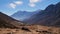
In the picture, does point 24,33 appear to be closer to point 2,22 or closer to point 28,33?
point 28,33

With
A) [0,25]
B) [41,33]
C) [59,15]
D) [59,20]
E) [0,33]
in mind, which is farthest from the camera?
[59,15]

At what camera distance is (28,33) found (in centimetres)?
2105

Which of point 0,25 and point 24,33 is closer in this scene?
point 24,33

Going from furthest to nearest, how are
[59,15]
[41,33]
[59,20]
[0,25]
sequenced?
[59,15]
[59,20]
[0,25]
[41,33]

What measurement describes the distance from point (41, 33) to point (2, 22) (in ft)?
52.5

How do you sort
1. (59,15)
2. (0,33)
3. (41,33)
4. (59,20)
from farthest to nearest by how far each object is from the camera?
(59,15) → (59,20) → (41,33) → (0,33)

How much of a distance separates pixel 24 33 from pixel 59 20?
267 ft

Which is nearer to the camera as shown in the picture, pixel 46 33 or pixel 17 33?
pixel 17 33

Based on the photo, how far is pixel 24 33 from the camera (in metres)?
20.6

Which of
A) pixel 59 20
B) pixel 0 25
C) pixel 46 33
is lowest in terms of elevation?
pixel 46 33

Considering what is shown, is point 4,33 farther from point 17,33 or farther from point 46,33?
point 46,33

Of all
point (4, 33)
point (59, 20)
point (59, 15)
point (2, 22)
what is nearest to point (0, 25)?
point (2, 22)

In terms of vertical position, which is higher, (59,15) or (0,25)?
(59,15)

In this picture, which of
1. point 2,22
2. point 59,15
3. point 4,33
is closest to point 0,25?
point 2,22
